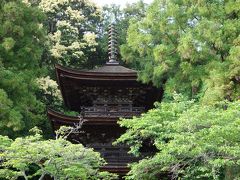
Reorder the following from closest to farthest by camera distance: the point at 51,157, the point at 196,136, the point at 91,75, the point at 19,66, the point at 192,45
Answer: the point at 196,136 < the point at 51,157 < the point at 192,45 < the point at 91,75 < the point at 19,66

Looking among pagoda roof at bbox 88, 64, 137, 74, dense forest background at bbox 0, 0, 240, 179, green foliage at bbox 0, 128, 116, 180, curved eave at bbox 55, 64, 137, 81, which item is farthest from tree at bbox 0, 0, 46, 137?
green foliage at bbox 0, 128, 116, 180

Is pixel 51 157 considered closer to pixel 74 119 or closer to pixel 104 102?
pixel 74 119

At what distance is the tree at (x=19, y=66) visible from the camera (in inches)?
573

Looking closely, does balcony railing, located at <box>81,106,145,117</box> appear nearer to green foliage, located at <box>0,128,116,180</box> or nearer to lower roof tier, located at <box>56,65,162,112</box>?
lower roof tier, located at <box>56,65,162,112</box>

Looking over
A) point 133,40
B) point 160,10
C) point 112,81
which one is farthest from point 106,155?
point 160,10

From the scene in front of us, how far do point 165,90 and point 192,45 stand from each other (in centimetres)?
255

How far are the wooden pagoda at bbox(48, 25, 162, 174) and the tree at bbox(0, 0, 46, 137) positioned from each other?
5.11 ft

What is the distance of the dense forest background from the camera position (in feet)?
28.8

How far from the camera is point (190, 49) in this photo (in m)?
13.0

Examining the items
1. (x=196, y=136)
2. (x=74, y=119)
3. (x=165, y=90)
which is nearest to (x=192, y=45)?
(x=165, y=90)

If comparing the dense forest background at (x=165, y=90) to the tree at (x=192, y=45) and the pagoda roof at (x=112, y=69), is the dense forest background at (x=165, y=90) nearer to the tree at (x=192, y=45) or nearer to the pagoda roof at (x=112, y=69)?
the tree at (x=192, y=45)

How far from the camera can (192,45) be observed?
13023 millimetres

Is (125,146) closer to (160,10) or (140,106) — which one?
(140,106)

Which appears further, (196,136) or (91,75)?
(91,75)
